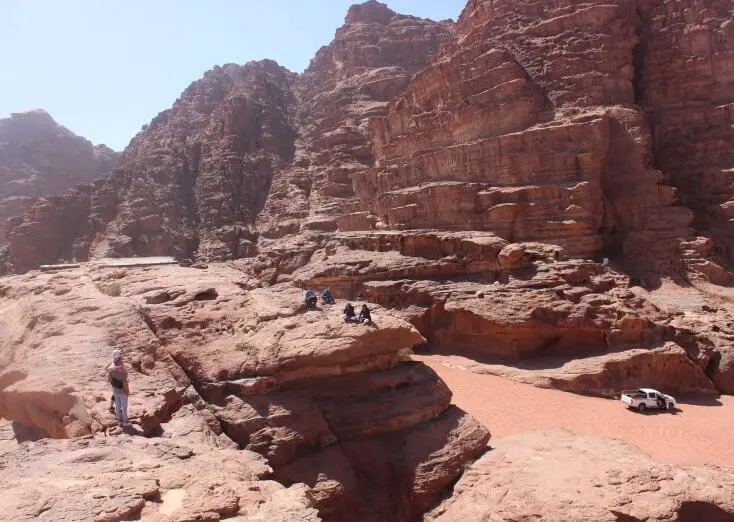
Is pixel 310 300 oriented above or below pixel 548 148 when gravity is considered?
below

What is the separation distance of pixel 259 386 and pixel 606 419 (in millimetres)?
9999

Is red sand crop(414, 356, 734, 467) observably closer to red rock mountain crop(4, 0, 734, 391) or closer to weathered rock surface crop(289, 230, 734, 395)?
weathered rock surface crop(289, 230, 734, 395)

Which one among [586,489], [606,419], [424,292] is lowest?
[606,419]

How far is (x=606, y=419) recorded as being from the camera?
13727 mm

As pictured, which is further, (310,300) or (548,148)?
(548,148)

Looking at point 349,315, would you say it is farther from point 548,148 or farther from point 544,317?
point 548,148

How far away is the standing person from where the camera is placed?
700cm

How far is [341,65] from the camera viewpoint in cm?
6906

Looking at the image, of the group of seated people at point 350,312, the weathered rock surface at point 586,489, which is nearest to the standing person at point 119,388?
the group of seated people at point 350,312

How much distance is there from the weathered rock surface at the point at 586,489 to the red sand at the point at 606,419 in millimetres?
1633

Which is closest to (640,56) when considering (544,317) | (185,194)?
(544,317)

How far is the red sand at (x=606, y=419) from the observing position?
11922 millimetres

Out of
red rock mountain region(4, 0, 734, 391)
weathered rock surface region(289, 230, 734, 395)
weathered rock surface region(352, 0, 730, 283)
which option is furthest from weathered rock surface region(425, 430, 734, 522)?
weathered rock surface region(352, 0, 730, 283)

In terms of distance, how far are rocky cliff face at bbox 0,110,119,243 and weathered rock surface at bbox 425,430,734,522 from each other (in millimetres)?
76232
